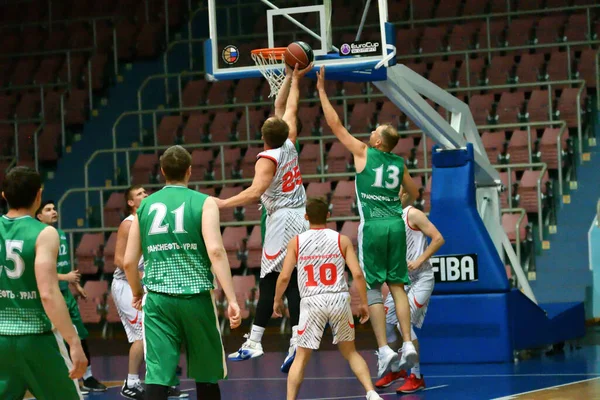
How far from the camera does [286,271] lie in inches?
329

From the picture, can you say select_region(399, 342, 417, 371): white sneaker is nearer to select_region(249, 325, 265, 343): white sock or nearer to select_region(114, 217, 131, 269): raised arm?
select_region(249, 325, 265, 343): white sock

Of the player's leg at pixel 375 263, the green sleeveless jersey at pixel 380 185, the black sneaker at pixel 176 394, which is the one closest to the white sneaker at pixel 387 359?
the player's leg at pixel 375 263

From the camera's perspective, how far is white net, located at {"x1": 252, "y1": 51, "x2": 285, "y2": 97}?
9.77 metres

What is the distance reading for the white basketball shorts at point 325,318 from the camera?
822cm

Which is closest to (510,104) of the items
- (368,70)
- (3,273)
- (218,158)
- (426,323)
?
(218,158)

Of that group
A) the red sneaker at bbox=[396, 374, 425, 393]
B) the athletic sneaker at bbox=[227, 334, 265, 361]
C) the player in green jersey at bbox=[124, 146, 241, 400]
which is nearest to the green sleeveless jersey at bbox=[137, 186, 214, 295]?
the player in green jersey at bbox=[124, 146, 241, 400]

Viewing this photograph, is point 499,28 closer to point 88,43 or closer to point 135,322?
Answer: point 88,43

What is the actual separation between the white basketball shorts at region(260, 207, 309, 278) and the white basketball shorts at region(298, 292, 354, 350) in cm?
86

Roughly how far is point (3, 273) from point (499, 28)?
13604mm

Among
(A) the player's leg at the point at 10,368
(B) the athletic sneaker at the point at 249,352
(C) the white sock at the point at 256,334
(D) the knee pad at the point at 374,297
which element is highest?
(A) the player's leg at the point at 10,368

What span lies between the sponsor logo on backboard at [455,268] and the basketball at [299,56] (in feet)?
11.7

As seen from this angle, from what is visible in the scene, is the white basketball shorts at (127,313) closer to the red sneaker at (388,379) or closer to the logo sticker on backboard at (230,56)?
the red sneaker at (388,379)

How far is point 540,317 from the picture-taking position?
12.2 metres

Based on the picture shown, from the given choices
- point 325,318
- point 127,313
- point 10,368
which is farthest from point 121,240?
point 10,368
